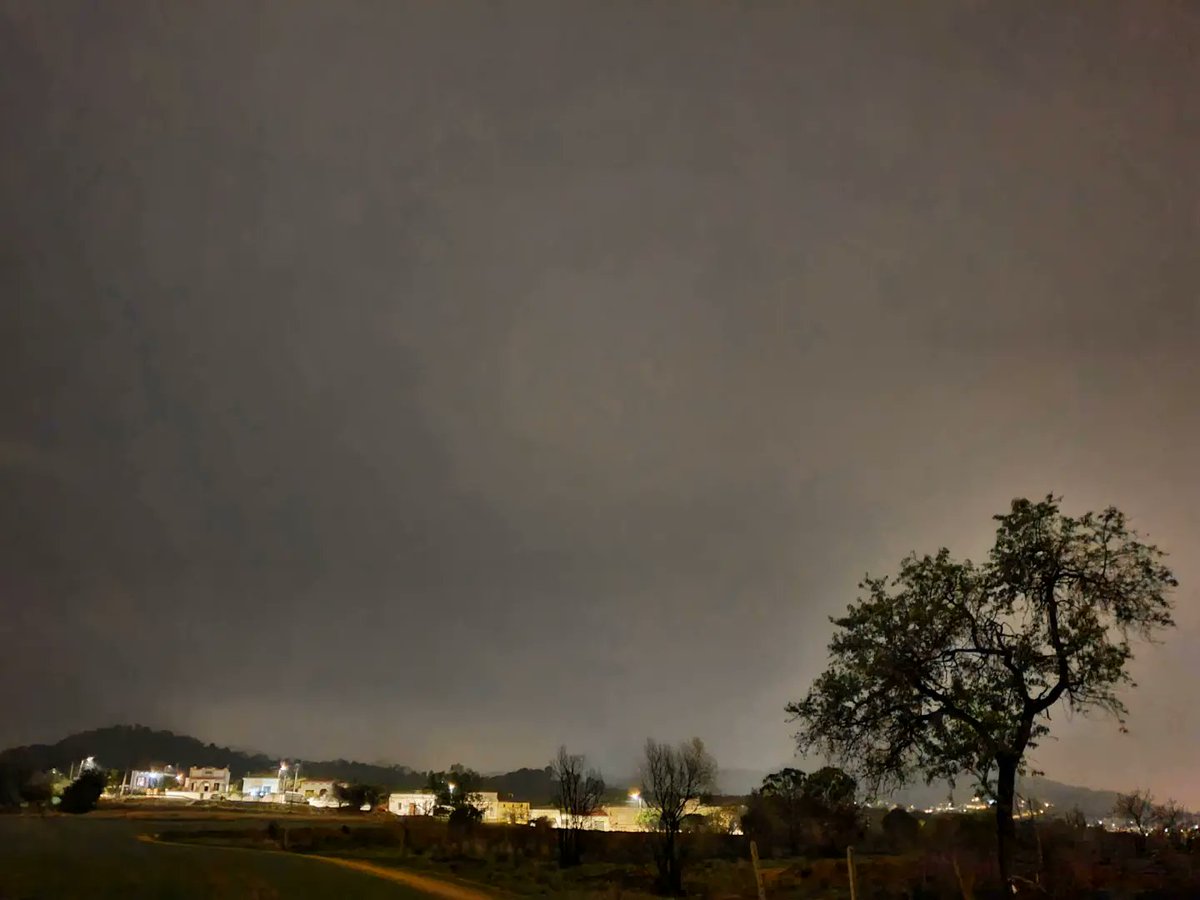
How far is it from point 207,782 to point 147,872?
13175 centimetres

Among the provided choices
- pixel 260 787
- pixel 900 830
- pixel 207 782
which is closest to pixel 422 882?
pixel 900 830

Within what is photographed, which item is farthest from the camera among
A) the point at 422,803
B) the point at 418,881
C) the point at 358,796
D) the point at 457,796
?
the point at 422,803

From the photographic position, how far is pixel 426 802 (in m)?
103

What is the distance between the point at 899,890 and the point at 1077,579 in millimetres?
12990

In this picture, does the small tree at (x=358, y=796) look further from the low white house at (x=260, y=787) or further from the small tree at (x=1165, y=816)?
the small tree at (x=1165, y=816)

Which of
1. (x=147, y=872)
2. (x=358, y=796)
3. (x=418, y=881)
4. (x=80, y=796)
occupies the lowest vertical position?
(x=358, y=796)

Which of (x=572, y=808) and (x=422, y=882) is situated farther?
(x=572, y=808)

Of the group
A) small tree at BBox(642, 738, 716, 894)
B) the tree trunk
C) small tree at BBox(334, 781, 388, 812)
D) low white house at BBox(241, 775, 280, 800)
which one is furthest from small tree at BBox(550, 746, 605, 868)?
low white house at BBox(241, 775, 280, 800)

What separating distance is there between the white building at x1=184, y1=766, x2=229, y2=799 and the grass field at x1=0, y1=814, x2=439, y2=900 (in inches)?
3916

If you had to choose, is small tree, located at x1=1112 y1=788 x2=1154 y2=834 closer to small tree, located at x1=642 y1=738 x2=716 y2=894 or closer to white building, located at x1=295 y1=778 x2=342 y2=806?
small tree, located at x1=642 y1=738 x2=716 y2=894

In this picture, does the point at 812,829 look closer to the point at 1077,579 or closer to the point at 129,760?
the point at 1077,579

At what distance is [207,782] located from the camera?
447 feet

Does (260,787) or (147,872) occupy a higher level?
(147,872)

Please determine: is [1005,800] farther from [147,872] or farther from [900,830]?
[900,830]
